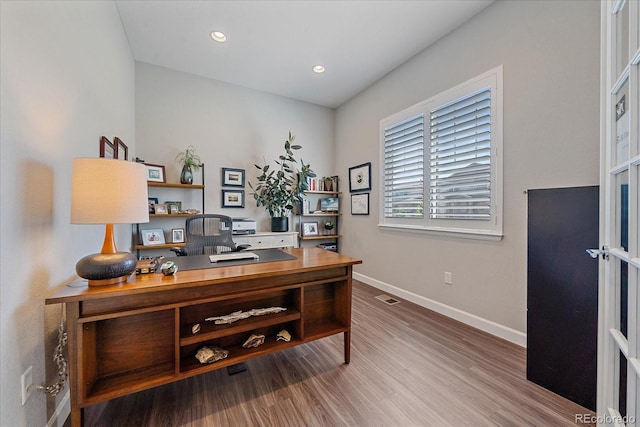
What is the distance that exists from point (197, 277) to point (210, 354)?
0.49 metres

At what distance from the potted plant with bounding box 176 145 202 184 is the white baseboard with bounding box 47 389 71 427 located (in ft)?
7.73

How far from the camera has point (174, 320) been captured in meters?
1.34

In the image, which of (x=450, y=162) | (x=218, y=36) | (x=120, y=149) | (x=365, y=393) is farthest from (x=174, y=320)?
(x=218, y=36)

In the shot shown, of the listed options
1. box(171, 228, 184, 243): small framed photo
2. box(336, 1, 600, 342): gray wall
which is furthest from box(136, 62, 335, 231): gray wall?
box(336, 1, 600, 342): gray wall

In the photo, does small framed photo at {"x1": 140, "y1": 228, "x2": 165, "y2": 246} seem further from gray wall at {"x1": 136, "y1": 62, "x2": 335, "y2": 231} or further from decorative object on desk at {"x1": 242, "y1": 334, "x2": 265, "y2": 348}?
decorative object on desk at {"x1": 242, "y1": 334, "x2": 265, "y2": 348}

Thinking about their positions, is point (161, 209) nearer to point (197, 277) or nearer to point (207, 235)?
point (207, 235)

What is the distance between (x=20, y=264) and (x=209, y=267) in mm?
793

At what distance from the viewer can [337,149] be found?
448cm

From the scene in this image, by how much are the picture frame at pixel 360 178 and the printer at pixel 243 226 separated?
1.69 metres

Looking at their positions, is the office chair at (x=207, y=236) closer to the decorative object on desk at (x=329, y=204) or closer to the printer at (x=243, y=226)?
the printer at (x=243, y=226)

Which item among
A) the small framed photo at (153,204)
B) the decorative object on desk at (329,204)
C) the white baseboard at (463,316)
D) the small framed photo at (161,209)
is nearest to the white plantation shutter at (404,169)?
the white baseboard at (463,316)

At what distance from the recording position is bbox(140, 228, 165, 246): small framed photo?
2.97m

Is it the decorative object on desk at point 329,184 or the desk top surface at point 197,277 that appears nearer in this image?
the desk top surface at point 197,277

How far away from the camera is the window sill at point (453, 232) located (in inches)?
87.6
